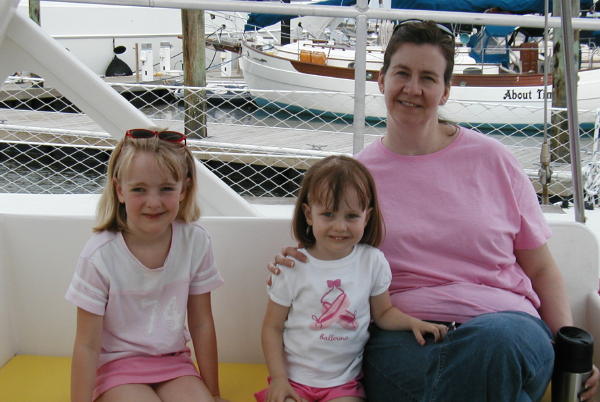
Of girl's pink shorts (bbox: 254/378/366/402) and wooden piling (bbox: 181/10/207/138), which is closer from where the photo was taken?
girl's pink shorts (bbox: 254/378/366/402)

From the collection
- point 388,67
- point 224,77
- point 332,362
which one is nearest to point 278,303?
point 332,362

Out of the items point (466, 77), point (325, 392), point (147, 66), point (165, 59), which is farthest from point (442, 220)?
point (165, 59)

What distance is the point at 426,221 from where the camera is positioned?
1747 mm

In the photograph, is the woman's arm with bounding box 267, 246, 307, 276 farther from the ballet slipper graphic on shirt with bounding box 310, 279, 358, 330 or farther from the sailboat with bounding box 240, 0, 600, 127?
the sailboat with bounding box 240, 0, 600, 127

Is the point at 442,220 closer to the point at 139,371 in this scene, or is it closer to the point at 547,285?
the point at 547,285

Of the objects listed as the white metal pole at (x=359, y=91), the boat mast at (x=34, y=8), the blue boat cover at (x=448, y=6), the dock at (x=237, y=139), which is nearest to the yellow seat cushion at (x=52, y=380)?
the white metal pole at (x=359, y=91)

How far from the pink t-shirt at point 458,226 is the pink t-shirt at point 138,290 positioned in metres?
0.48

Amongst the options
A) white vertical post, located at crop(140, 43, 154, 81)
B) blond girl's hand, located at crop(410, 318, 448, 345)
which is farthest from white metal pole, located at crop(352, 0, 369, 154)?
white vertical post, located at crop(140, 43, 154, 81)

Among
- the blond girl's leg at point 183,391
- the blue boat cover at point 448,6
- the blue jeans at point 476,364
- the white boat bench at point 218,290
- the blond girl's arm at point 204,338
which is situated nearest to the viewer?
the blue jeans at point 476,364

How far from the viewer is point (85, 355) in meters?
1.63

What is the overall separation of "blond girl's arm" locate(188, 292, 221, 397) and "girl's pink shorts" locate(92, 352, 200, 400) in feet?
0.13

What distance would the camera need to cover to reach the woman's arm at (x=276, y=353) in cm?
162

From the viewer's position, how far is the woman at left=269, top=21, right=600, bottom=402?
1.68 meters

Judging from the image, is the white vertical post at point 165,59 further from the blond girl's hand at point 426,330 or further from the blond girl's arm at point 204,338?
the blond girl's hand at point 426,330
